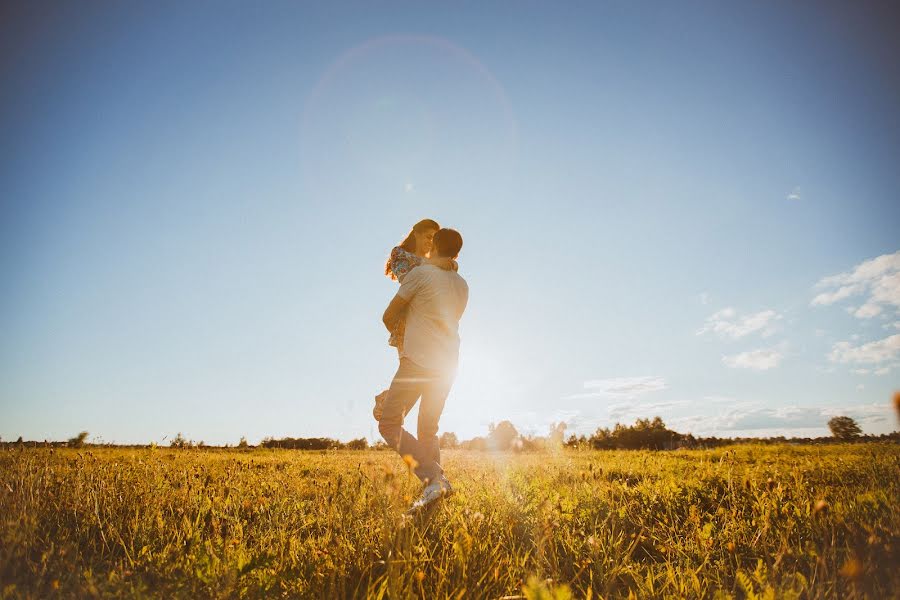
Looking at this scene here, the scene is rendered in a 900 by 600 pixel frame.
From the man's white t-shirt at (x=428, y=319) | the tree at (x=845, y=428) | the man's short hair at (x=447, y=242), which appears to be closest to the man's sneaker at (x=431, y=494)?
the man's white t-shirt at (x=428, y=319)

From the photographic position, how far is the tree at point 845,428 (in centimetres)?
1134

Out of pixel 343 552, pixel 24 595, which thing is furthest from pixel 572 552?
pixel 24 595

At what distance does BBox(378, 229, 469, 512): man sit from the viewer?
394 centimetres

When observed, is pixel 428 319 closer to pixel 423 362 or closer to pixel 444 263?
pixel 423 362

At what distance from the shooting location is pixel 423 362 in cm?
399

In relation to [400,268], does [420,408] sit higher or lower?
lower

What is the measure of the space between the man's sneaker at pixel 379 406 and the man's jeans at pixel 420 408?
0.30 feet

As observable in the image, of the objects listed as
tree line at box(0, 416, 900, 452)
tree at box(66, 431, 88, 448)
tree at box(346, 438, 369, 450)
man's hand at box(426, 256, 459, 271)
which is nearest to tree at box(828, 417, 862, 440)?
tree line at box(0, 416, 900, 452)

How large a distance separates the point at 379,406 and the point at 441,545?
1.83 metres

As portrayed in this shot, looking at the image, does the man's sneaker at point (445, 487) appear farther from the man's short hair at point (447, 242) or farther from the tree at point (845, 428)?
the tree at point (845, 428)

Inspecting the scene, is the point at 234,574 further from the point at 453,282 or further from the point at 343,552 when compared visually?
the point at 453,282

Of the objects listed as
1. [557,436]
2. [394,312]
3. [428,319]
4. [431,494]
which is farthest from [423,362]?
[557,436]

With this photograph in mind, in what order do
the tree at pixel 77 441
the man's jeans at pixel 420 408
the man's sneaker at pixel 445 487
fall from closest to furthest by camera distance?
1. the man's sneaker at pixel 445 487
2. the man's jeans at pixel 420 408
3. the tree at pixel 77 441

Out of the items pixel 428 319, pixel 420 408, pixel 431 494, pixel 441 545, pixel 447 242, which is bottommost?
pixel 441 545
